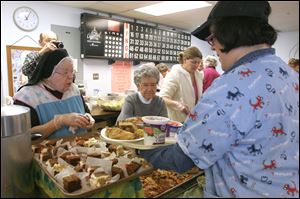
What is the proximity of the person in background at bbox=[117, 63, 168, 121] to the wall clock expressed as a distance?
237 centimetres

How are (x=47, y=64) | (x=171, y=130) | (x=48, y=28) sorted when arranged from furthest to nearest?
(x=48, y=28)
(x=47, y=64)
(x=171, y=130)

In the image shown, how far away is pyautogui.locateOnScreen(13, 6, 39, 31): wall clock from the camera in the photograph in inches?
139

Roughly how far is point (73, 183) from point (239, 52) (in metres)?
0.68

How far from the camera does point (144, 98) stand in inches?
86.6

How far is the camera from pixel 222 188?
815 mm

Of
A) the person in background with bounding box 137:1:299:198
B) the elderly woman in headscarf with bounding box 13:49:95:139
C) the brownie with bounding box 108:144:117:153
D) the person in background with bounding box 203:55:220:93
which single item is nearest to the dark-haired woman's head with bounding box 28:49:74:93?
the elderly woman in headscarf with bounding box 13:49:95:139

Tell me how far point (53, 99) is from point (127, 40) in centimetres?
348

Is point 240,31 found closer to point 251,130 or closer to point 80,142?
point 251,130

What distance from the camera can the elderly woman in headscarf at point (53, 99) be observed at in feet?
4.71

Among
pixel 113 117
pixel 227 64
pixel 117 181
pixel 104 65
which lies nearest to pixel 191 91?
pixel 113 117

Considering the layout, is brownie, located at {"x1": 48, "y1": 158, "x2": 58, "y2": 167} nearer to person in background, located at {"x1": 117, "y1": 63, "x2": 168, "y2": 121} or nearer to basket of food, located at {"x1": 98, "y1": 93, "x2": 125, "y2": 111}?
person in background, located at {"x1": 117, "y1": 63, "x2": 168, "y2": 121}

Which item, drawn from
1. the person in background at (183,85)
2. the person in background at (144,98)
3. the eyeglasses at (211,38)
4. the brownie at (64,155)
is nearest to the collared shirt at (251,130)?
the eyeglasses at (211,38)

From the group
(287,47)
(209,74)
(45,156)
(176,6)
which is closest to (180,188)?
(45,156)

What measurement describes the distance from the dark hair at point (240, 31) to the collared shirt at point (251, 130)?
0.05m
